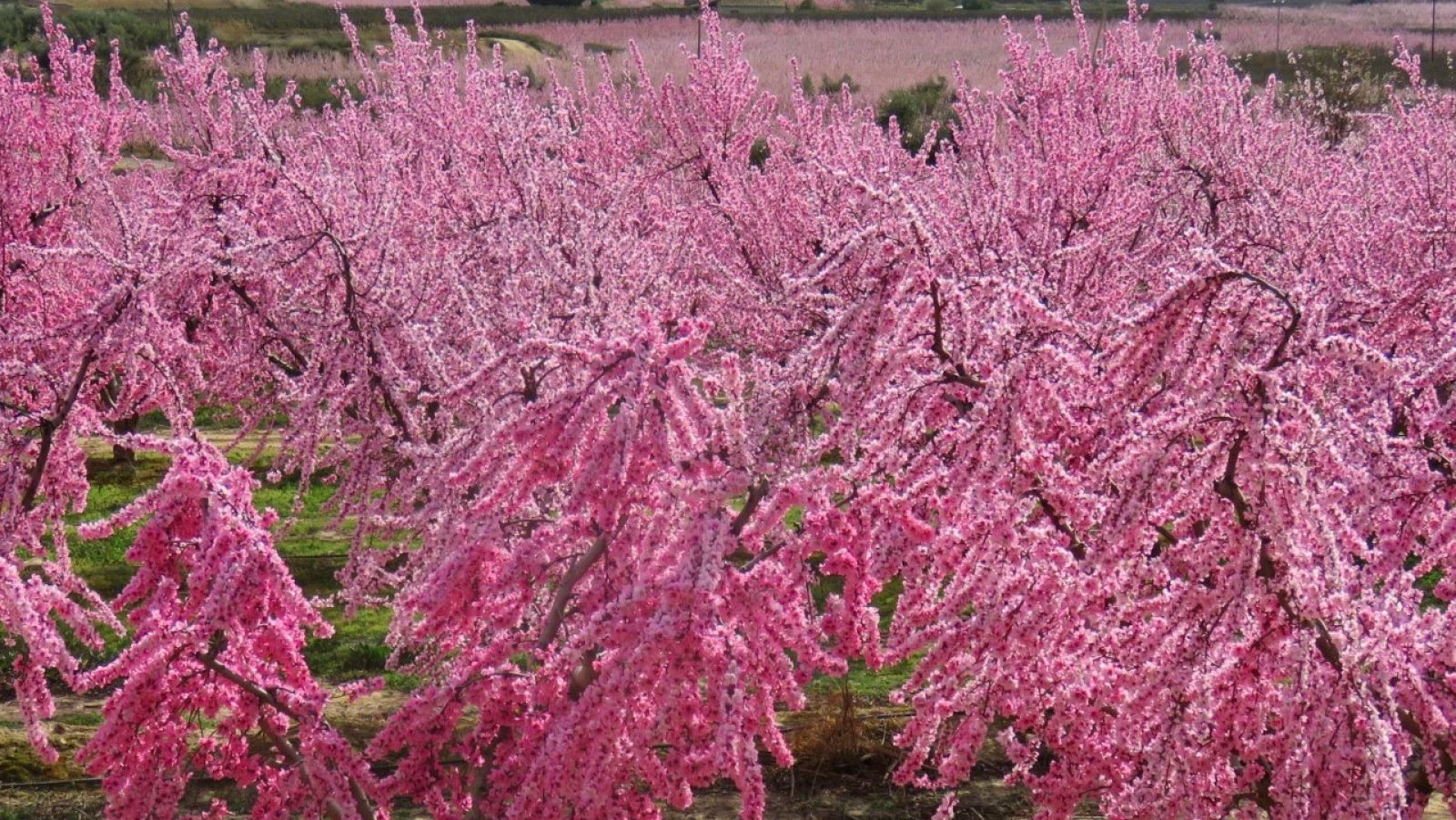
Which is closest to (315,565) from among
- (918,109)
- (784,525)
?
(784,525)

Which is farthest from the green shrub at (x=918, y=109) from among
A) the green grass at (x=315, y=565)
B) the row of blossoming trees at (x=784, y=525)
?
the row of blossoming trees at (x=784, y=525)

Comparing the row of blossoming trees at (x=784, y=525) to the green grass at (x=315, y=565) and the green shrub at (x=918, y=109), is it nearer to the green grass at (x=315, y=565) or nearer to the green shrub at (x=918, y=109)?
the green grass at (x=315, y=565)

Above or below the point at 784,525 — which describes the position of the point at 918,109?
below

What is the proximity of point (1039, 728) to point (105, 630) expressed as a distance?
22.8 ft

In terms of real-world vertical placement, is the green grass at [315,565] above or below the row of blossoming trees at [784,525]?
below

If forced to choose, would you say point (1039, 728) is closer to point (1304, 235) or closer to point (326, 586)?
point (1304, 235)

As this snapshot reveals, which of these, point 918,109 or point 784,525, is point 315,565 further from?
point 918,109

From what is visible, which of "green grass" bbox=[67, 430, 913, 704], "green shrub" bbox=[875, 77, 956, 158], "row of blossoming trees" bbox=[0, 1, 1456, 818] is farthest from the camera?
"green shrub" bbox=[875, 77, 956, 158]

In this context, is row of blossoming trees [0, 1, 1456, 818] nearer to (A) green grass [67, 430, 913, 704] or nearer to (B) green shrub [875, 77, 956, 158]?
(A) green grass [67, 430, 913, 704]

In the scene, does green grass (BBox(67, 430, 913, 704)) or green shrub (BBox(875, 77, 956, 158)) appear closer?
green grass (BBox(67, 430, 913, 704))

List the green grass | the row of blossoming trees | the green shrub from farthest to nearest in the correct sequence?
the green shrub → the green grass → the row of blossoming trees

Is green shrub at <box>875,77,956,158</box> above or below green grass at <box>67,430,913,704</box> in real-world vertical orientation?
above

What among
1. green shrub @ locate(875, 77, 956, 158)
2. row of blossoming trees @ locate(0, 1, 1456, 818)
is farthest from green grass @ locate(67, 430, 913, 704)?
green shrub @ locate(875, 77, 956, 158)

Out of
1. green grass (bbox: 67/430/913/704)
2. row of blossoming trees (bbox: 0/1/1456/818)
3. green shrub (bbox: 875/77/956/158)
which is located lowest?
green grass (bbox: 67/430/913/704)
